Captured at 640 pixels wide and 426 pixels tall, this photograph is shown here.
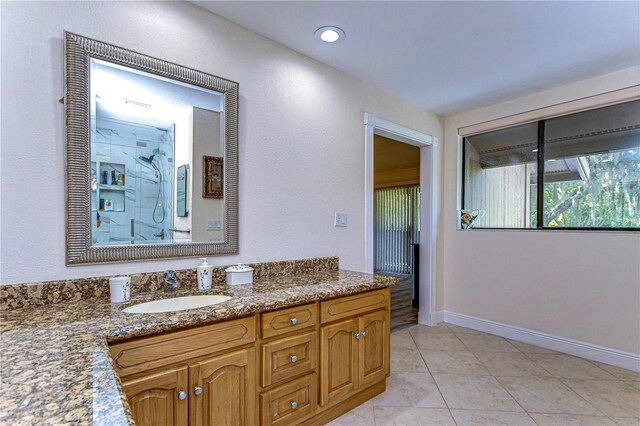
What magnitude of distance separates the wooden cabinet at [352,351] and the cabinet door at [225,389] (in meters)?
0.44

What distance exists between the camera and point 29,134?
1.36 m

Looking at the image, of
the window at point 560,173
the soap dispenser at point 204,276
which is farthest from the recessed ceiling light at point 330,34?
the window at point 560,173

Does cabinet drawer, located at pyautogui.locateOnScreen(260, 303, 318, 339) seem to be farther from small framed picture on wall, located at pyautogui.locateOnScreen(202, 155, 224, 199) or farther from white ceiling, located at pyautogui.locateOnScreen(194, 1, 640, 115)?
white ceiling, located at pyautogui.locateOnScreen(194, 1, 640, 115)

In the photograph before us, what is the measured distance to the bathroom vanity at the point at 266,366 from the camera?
1159 mm

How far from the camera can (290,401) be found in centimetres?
160

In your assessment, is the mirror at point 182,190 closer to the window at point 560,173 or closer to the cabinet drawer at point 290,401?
the cabinet drawer at point 290,401

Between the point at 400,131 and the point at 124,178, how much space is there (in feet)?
8.01

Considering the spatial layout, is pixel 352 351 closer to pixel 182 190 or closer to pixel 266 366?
pixel 266 366

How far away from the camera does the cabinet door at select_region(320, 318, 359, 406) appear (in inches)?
67.9

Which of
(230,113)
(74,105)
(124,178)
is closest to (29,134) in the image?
(74,105)

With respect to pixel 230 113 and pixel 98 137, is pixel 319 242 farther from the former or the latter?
pixel 98 137

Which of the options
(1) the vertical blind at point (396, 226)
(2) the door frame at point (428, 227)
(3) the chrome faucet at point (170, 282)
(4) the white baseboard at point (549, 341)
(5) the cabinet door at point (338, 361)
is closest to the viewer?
(3) the chrome faucet at point (170, 282)

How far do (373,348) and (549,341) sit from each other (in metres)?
2.00

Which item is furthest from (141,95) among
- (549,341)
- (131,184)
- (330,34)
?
(549,341)
